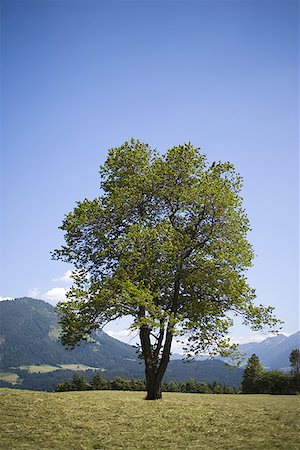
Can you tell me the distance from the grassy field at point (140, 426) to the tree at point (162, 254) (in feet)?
16.8

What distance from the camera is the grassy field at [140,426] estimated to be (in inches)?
636

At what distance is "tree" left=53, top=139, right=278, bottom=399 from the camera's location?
28.0 metres

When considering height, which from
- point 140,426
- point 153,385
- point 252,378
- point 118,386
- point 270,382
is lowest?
point 118,386

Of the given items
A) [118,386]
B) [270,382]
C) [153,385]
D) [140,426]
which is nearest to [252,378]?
[270,382]

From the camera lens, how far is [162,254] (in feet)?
93.9

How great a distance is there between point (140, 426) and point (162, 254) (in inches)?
458

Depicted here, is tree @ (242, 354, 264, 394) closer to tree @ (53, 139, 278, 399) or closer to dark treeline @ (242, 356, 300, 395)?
dark treeline @ (242, 356, 300, 395)

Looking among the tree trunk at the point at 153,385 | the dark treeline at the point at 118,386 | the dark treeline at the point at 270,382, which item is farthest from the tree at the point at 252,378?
the tree trunk at the point at 153,385

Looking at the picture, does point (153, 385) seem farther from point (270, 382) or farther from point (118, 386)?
point (118, 386)

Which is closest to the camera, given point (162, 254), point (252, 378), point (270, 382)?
point (162, 254)

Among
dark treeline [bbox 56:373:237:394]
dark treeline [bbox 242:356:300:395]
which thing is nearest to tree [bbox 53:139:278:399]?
dark treeline [bbox 242:356:300:395]

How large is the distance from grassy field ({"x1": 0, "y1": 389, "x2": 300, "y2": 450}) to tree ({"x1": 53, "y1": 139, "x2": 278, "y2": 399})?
5.11 meters

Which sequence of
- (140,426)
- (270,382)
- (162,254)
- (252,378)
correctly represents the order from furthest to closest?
(252,378) < (270,382) < (162,254) < (140,426)

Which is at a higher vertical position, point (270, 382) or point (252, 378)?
point (252, 378)
